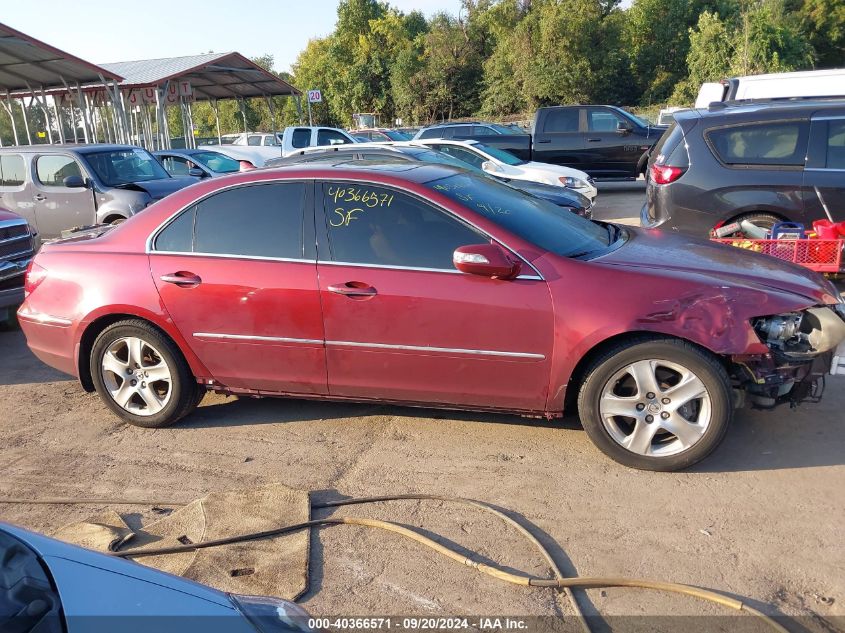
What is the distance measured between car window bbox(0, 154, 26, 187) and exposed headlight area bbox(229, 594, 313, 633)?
35.6 ft

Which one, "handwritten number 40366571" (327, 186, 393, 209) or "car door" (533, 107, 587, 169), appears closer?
"handwritten number 40366571" (327, 186, 393, 209)

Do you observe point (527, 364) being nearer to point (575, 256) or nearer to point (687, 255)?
point (575, 256)

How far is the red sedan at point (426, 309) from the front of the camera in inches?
149

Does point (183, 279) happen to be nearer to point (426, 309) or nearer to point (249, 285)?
point (249, 285)

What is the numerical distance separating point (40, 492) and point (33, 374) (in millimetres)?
2513

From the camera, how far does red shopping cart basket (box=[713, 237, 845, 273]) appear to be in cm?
643

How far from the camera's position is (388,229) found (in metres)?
4.26

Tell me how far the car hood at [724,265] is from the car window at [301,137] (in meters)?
15.3

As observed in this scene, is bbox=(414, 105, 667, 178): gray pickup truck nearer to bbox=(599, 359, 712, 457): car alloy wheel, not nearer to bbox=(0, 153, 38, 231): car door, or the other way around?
bbox=(0, 153, 38, 231): car door

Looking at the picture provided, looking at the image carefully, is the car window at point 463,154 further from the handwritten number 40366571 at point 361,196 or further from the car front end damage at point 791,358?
the car front end damage at point 791,358

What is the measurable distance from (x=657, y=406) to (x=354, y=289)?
181 cm

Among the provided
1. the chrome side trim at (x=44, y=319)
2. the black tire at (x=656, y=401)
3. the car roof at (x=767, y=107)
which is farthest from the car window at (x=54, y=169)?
the black tire at (x=656, y=401)

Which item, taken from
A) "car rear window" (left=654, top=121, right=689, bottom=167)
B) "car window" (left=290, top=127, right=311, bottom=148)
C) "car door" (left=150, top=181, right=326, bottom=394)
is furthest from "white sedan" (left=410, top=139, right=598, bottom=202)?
"car door" (left=150, top=181, right=326, bottom=394)

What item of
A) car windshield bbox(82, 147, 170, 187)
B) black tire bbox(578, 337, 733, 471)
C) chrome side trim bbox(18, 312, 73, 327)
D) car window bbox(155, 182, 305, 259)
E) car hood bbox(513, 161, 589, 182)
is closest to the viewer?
black tire bbox(578, 337, 733, 471)
